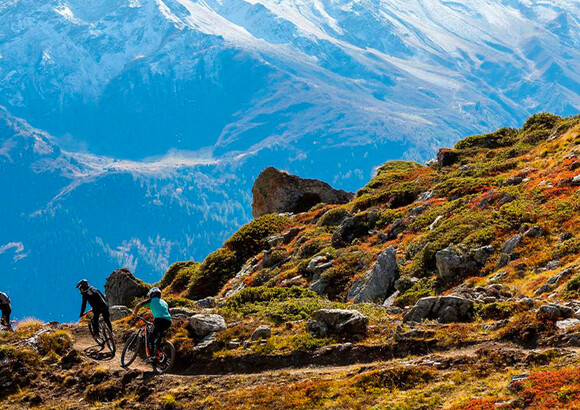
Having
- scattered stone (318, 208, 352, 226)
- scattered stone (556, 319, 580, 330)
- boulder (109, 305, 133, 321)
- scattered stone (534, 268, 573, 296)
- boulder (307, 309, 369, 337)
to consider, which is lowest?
scattered stone (556, 319, 580, 330)

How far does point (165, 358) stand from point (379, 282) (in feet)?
35.1

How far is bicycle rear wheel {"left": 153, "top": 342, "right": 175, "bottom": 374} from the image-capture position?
60.7ft

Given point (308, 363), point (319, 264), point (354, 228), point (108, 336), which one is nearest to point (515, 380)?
point (308, 363)

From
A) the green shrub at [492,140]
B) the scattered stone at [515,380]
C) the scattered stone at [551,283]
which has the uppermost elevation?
the green shrub at [492,140]

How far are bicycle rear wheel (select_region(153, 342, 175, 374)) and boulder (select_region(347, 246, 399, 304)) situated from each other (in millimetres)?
9443

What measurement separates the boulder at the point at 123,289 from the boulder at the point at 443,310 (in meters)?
24.9

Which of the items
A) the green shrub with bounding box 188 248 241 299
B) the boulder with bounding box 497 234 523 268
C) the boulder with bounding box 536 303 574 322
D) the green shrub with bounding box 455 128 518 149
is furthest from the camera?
the green shrub with bounding box 455 128 518 149

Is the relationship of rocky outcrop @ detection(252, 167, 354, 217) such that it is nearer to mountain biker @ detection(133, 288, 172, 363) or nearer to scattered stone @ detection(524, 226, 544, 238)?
scattered stone @ detection(524, 226, 544, 238)

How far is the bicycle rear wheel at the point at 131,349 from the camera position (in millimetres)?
19031

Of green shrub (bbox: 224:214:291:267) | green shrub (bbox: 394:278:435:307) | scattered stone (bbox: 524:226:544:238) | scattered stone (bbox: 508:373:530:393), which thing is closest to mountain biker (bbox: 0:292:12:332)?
green shrub (bbox: 394:278:435:307)

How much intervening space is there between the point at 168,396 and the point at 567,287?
41.7 feet

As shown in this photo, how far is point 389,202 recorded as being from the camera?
40.8 metres

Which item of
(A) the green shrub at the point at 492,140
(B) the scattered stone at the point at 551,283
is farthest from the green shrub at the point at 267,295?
(A) the green shrub at the point at 492,140

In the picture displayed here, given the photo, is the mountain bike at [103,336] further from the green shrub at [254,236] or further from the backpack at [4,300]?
the green shrub at [254,236]
